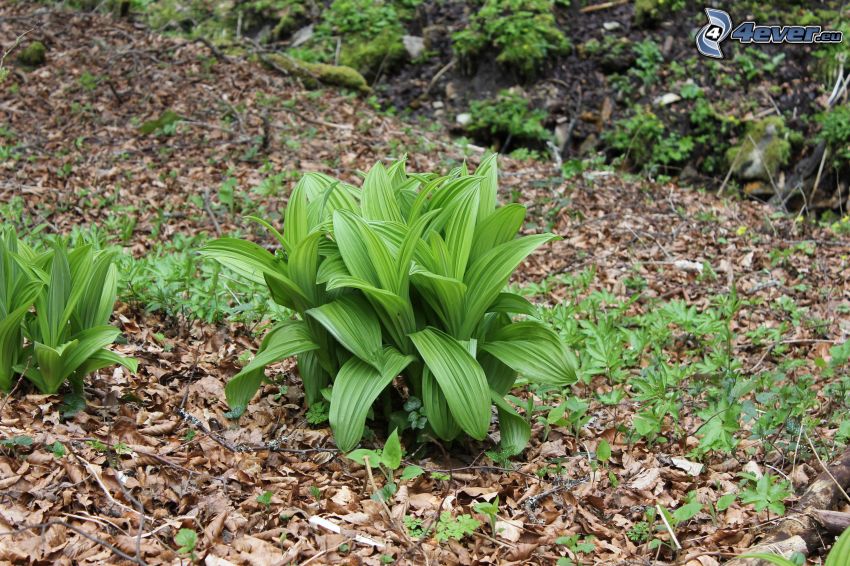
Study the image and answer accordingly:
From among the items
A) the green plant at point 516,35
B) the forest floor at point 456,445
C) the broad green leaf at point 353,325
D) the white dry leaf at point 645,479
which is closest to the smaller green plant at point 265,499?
the forest floor at point 456,445

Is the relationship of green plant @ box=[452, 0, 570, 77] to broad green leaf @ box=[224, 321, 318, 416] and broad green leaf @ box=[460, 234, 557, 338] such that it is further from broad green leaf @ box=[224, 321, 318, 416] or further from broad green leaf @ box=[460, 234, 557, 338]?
broad green leaf @ box=[224, 321, 318, 416]

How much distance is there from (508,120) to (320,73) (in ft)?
7.99

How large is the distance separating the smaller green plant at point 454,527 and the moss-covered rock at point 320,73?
718 centimetres

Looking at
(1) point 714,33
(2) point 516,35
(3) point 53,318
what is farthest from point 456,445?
(1) point 714,33

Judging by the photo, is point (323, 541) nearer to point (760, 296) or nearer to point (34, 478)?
point (34, 478)

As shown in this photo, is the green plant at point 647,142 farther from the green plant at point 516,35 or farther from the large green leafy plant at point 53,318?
the large green leafy plant at point 53,318

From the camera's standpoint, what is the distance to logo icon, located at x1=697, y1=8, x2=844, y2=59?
28.2 feet

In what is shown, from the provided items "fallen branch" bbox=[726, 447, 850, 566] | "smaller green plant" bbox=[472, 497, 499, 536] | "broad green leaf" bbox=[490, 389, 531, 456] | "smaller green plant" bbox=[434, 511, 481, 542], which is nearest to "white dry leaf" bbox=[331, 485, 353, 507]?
"smaller green plant" bbox=[434, 511, 481, 542]

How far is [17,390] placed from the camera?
279 cm

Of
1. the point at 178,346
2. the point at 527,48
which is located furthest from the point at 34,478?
the point at 527,48

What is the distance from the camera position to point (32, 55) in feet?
27.9

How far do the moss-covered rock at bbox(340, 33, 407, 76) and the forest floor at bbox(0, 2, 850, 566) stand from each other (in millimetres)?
2481

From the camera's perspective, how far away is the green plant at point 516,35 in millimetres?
8609

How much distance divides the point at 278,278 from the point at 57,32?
8618 mm
